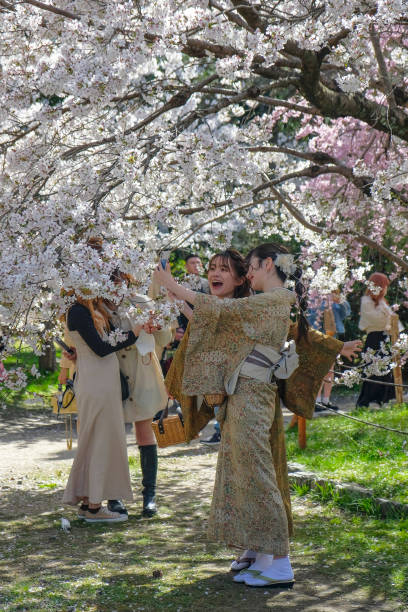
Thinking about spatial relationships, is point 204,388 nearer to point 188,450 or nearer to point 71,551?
point 71,551

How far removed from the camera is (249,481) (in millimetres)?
4039

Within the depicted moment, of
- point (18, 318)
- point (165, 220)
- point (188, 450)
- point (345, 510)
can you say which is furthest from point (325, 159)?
point (188, 450)

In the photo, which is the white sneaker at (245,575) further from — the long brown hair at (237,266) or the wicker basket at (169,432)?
the wicker basket at (169,432)

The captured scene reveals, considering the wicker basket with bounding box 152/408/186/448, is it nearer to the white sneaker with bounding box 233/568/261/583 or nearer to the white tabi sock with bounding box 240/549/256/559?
the white tabi sock with bounding box 240/549/256/559

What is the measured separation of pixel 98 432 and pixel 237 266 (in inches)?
60.2

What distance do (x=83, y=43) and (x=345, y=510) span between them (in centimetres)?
339

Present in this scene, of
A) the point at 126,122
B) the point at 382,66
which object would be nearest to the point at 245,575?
the point at 126,122

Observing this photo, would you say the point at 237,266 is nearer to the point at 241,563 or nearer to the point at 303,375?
the point at 303,375

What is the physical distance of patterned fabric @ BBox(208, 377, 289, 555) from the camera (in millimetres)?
4000

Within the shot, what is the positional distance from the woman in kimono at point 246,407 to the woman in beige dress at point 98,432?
126 centimetres

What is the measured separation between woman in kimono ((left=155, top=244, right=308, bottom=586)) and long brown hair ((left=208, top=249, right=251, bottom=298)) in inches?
15.5

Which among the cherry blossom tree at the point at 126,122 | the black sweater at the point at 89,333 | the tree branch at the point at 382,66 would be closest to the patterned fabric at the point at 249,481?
the cherry blossom tree at the point at 126,122

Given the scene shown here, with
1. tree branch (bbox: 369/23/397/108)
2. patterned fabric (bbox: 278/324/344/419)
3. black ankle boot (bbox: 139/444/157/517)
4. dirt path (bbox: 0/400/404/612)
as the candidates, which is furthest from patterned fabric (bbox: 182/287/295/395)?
tree branch (bbox: 369/23/397/108)

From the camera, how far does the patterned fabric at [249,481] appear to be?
4000mm
